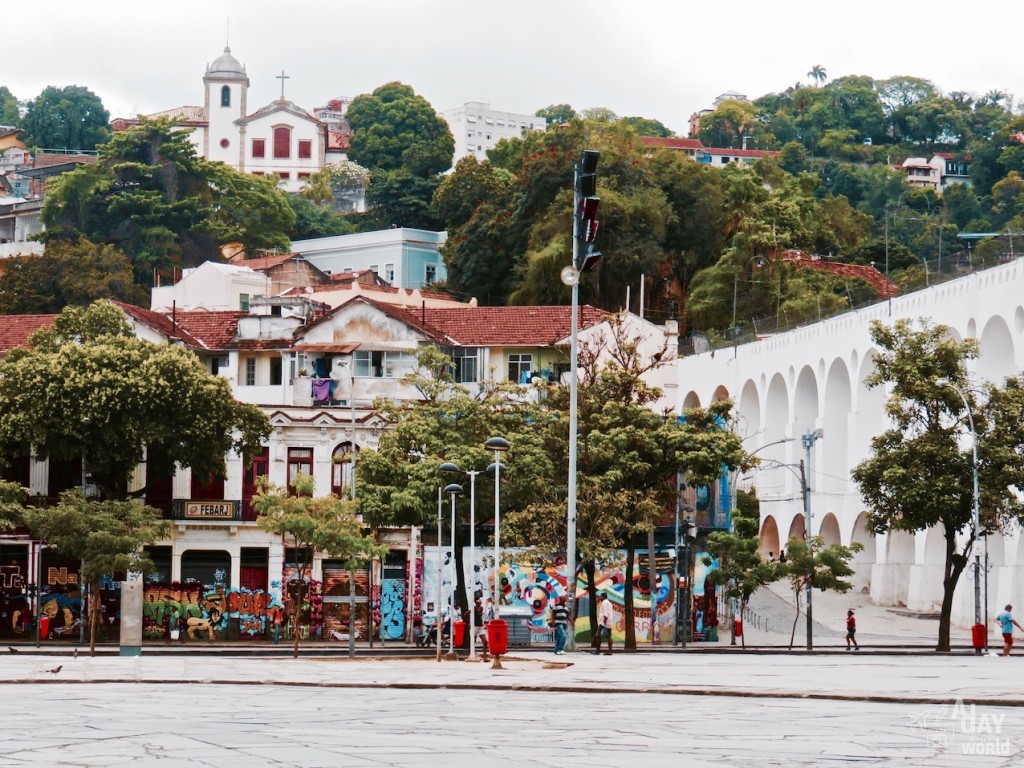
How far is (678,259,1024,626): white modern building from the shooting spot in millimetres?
62562

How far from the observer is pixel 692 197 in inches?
3903

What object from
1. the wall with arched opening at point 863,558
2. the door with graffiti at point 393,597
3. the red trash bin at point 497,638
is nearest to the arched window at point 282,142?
the wall with arched opening at point 863,558

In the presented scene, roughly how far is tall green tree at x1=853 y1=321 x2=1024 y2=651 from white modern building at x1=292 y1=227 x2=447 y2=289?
258ft

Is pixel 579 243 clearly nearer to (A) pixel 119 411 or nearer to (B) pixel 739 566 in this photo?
(B) pixel 739 566

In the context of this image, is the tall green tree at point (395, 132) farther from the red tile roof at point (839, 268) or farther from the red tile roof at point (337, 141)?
the red tile roof at point (839, 268)

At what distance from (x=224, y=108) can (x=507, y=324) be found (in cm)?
9921

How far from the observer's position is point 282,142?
163250 millimetres

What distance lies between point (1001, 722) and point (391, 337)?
169 ft

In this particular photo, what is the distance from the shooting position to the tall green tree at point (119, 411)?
52.3 metres

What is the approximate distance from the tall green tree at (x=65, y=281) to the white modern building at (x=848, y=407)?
34599mm

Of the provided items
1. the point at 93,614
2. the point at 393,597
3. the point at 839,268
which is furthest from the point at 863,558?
the point at 93,614

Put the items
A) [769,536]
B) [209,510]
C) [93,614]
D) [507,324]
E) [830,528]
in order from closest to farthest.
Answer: [93,614], [209,510], [507,324], [830,528], [769,536]

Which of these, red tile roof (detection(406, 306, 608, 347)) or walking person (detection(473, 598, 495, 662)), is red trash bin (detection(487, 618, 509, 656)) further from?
red tile roof (detection(406, 306, 608, 347))

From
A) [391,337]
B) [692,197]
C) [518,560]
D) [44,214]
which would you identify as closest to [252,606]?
[518,560]
